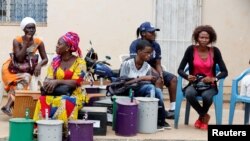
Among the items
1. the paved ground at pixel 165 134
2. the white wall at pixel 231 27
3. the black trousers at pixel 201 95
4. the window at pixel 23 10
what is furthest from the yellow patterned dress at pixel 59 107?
the white wall at pixel 231 27

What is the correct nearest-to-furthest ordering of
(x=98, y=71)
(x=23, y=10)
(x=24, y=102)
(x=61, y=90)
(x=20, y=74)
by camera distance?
(x=61, y=90), (x=24, y=102), (x=98, y=71), (x=20, y=74), (x=23, y=10)

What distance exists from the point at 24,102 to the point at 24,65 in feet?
2.76

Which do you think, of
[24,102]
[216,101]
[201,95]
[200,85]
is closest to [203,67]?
[200,85]

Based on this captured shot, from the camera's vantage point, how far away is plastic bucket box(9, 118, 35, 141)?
21.8 ft

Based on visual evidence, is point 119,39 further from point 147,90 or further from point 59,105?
point 59,105

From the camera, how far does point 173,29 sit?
10.8 m

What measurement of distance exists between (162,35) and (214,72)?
10.2ft

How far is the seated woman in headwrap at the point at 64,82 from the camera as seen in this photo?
6.80 metres

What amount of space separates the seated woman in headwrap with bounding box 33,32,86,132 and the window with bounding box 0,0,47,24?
3702 millimetres

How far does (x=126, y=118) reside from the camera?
7.14 meters

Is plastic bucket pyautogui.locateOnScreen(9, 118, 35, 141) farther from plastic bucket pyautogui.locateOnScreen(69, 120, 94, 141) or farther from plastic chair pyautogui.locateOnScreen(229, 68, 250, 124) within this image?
plastic chair pyautogui.locateOnScreen(229, 68, 250, 124)

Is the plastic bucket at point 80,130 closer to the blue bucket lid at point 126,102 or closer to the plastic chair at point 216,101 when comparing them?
the blue bucket lid at point 126,102

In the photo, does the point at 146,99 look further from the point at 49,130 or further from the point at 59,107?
the point at 49,130

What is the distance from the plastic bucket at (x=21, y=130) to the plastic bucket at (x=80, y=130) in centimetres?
49
